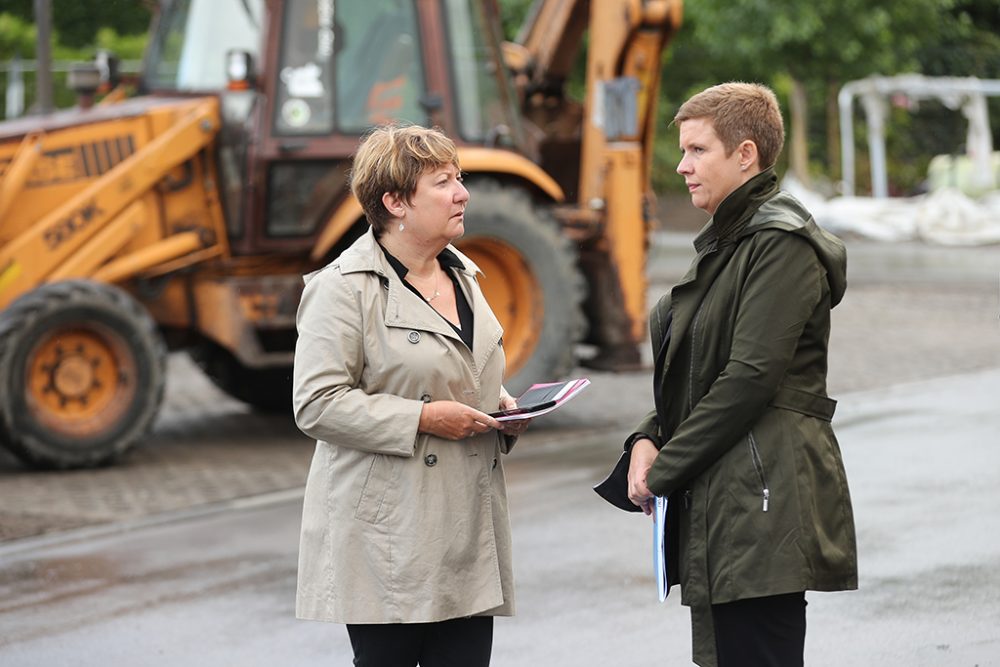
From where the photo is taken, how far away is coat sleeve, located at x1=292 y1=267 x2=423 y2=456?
3.57m

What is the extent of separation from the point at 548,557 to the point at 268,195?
3919 mm

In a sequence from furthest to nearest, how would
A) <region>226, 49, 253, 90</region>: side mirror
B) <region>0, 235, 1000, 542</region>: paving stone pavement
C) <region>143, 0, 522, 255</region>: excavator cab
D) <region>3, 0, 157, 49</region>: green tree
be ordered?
<region>3, 0, 157, 49</region>: green tree, <region>143, 0, 522, 255</region>: excavator cab, <region>226, 49, 253, 90</region>: side mirror, <region>0, 235, 1000, 542</region>: paving stone pavement

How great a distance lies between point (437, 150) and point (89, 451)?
596cm

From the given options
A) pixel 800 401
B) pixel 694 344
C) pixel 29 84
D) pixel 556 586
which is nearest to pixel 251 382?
pixel 556 586

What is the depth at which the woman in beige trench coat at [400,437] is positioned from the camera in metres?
3.61

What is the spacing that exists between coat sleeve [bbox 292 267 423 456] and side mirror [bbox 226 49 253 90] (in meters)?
6.39

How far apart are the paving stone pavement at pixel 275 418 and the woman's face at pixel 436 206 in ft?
14.9

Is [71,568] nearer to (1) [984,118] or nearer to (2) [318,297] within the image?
(2) [318,297]

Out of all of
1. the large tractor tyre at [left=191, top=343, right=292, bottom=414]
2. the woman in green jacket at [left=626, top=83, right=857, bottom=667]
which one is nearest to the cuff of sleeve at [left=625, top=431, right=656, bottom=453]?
the woman in green jacket at [left=626, top=83, right=857, bottom=667]

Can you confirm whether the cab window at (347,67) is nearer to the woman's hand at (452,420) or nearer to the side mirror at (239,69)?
the side mirror at (239,69)

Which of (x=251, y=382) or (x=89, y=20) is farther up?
(x=89, y=20)

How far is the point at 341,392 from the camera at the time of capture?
3.60m

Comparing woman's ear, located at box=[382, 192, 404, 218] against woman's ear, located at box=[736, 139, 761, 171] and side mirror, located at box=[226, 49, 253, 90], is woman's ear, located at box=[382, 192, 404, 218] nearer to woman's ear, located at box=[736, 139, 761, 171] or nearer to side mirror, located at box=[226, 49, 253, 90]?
woman's ear, located at box=[736, 139, 761, 171]

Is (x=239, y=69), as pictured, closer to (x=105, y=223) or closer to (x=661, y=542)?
(x=105, y=223)
